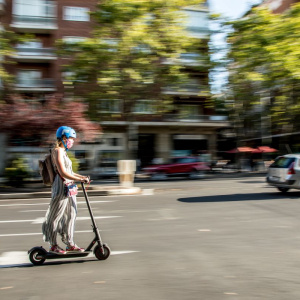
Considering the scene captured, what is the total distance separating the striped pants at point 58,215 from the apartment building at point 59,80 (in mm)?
25255

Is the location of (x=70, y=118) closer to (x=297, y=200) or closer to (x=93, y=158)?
(x=297, y=200)

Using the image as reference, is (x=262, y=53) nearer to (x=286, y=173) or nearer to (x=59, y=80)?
(x=286, y=173)

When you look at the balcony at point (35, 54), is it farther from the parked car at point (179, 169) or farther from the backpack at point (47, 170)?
the backpack at point (47, 170)

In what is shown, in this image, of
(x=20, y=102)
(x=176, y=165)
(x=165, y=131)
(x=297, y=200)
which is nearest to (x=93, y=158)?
(x=165, y=131)

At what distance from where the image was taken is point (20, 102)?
1512 cm

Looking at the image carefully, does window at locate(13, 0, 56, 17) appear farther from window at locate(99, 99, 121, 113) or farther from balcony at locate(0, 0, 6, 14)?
window at locate(99, 99, 121, 113)

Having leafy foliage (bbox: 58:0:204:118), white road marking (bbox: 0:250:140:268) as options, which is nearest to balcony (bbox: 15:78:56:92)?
leafy foliage (bbox: 58:0:204:118)

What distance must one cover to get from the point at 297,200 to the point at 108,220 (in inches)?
233

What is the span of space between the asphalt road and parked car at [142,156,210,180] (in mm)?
12750

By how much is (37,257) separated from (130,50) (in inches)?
597

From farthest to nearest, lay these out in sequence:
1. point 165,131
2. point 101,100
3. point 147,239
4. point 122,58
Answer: point 165,131 < point 101,100 < point 122,58 < point 147,239

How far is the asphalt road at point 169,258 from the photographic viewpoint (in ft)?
12.0

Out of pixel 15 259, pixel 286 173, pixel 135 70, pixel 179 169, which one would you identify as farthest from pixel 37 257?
pixel 179 169

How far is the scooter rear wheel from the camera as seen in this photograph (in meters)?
4.58
